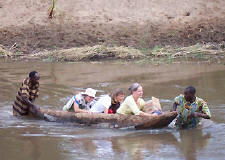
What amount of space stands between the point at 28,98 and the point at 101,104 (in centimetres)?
150

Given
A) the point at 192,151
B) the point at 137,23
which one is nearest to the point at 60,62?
the point at 137,23

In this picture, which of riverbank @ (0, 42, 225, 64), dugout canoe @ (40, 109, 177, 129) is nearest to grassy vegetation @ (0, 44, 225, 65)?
riverbank @ (0, 42, 225, 64)

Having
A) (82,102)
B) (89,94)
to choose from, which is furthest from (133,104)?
(82,102)

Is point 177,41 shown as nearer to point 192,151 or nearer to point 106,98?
point 106,98

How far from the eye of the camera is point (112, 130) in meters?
8.10

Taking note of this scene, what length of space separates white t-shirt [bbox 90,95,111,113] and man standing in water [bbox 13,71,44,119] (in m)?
1.01

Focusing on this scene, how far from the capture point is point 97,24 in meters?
17.3

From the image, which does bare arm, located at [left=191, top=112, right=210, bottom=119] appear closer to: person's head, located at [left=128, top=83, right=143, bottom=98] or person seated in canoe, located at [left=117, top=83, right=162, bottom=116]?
person seated in canoe, located at [left=117, top=83, right=162, bottom=116]

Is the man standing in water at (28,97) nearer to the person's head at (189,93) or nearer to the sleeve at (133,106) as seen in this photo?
the sleeve at (133,106)

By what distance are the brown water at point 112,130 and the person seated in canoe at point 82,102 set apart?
1.06 feet

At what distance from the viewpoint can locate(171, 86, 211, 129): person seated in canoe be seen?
761cm

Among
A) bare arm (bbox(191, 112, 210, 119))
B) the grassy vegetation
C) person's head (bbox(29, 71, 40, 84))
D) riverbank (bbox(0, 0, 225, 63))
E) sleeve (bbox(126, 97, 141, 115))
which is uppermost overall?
riverbank (bbox(0, 0, 225, 63))

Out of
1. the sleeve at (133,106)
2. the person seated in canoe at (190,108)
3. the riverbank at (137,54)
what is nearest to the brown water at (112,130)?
the person seated in canoe at (190,108)

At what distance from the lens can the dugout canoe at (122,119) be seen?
7801mm
